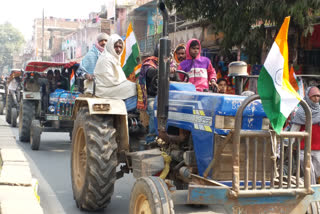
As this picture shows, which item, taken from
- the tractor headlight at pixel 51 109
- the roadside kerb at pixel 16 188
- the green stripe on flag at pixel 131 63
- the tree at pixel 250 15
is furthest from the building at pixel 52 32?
the roadside kerb at pixel 16 188

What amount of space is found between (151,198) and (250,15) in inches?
262

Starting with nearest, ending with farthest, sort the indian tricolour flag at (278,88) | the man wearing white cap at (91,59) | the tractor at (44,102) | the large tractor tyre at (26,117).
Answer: the indian tricolour flag at (278,88)
the man wearing white cap at (91,59)
the tractor at (44,102)
the large tractor tyre at (26,117)

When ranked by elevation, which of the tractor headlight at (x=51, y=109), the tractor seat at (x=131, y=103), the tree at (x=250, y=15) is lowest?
the tractor headlight at (x=51, y=109)

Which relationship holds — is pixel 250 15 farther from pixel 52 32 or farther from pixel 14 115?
pixel 52 32

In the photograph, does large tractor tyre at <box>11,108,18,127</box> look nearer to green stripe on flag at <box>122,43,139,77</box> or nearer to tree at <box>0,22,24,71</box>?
green stripe on flag at <box>122,43,139,77</box>

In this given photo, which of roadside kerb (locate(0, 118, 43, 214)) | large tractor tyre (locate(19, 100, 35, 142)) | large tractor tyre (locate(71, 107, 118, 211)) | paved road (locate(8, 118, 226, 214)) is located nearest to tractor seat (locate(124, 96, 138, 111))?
large tractor tyre (locate(71, 107, 118, 211))

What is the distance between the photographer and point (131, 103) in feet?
20.6

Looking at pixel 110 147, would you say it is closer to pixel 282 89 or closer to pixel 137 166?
pixel 137 166

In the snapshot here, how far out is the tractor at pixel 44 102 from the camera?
1191cm

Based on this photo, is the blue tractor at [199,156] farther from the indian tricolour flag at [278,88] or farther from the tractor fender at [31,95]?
the tractor fender at [31,95]

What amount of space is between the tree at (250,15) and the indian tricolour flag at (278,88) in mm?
5517

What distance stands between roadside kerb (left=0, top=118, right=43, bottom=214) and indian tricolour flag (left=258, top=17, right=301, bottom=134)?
211cm

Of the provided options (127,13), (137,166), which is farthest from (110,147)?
(127,13)

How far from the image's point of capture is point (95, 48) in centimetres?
951
